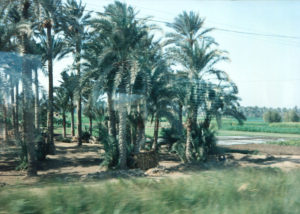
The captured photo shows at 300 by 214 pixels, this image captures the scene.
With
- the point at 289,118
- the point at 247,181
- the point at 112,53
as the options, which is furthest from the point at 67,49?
the point at 289,118

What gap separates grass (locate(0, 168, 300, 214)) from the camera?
12.9 feet

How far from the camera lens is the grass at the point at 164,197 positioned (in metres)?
3.95

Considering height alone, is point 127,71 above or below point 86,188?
above

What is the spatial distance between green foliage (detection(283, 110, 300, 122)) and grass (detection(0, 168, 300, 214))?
185 feet

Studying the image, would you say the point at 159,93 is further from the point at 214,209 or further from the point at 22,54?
the point at 214,209

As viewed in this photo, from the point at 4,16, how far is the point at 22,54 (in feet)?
6.50

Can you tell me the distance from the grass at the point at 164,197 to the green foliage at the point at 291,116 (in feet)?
185

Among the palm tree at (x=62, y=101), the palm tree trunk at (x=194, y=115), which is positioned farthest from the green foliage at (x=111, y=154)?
the palm tree at (x=62, y=101)

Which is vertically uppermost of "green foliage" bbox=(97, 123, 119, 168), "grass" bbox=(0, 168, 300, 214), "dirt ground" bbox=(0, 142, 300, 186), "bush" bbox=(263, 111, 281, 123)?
"bush" bbox=(263, 111, 281, 123)

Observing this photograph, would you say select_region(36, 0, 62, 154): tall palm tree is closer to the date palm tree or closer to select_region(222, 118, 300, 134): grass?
the date palm tree

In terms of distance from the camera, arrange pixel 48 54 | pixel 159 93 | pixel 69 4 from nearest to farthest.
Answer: pixel 159 93
pixel 48 54
pixel 69 4

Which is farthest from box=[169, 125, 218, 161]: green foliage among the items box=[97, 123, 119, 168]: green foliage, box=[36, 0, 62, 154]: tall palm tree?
box=[36, 0, 62, 154]: tall palm tree

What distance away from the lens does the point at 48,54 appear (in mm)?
22719

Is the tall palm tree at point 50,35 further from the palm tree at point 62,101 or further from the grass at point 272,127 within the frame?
the grass at point 272,127
